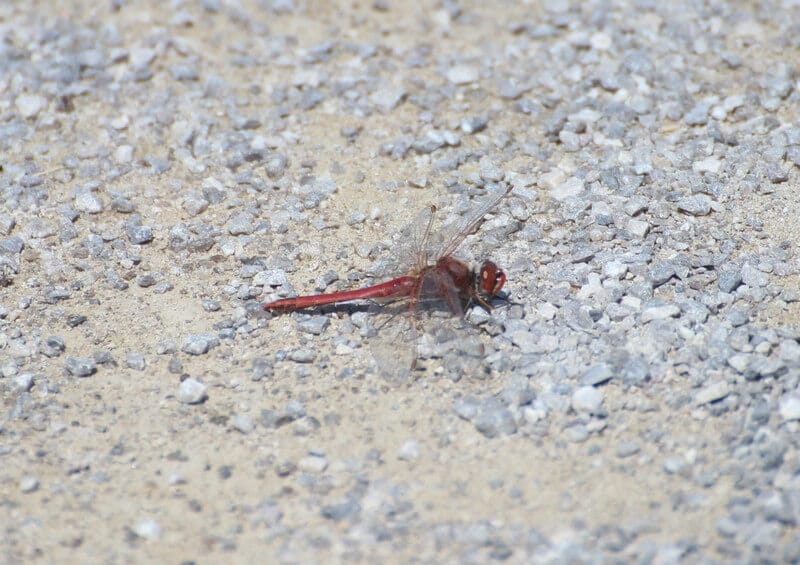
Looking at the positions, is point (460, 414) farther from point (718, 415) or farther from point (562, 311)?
point (718, 415)

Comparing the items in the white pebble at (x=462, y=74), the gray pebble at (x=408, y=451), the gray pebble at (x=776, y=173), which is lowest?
the gray pebble at (x=408, y=451)

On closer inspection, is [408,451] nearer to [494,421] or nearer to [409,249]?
[494,421]

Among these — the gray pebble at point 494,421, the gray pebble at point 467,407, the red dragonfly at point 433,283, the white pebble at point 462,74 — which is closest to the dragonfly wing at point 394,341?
the red dragonfly at point 433,283

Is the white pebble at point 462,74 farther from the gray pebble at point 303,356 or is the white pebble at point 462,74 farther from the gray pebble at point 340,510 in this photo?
the gray pebble at point 340,510

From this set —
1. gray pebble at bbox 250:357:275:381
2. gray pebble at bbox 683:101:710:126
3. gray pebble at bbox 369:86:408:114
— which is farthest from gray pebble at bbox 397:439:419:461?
gray pebble at bbox 683:101:710:126

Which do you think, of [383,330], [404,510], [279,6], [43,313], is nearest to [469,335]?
[383,330]

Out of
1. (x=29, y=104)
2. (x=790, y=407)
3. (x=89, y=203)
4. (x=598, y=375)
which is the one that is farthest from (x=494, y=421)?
(x=29, y=104)

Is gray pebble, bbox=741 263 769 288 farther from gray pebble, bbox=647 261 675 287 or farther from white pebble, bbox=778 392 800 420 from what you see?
white pebble, bbox=778 392 800 420
